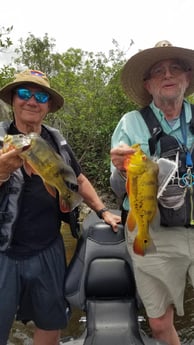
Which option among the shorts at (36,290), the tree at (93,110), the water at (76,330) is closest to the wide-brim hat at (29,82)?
the shorts at (36,290)

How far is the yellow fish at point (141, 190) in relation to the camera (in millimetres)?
2354

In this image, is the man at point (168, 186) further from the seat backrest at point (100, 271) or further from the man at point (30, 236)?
the man at point (30, 236)

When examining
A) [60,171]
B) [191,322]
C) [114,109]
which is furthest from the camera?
[114,109]

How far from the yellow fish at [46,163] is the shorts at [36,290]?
0.51 meters

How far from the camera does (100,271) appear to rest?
10.2 feet

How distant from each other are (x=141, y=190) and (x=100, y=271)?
988 millimetres

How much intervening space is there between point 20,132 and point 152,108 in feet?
3.34

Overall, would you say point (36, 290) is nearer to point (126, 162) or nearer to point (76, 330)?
point (126, 162)

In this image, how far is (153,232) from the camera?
294 centimetres

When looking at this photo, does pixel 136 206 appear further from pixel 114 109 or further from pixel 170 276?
pixel 114 109

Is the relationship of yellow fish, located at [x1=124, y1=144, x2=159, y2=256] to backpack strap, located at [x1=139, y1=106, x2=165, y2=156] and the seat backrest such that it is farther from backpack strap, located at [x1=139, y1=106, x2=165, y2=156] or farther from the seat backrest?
the seat backrest

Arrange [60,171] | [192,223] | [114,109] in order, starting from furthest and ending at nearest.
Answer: [114,109] → [192,223] → [60,171]

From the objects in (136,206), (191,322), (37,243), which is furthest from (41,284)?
(191,322)

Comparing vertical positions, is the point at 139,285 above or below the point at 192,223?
below
